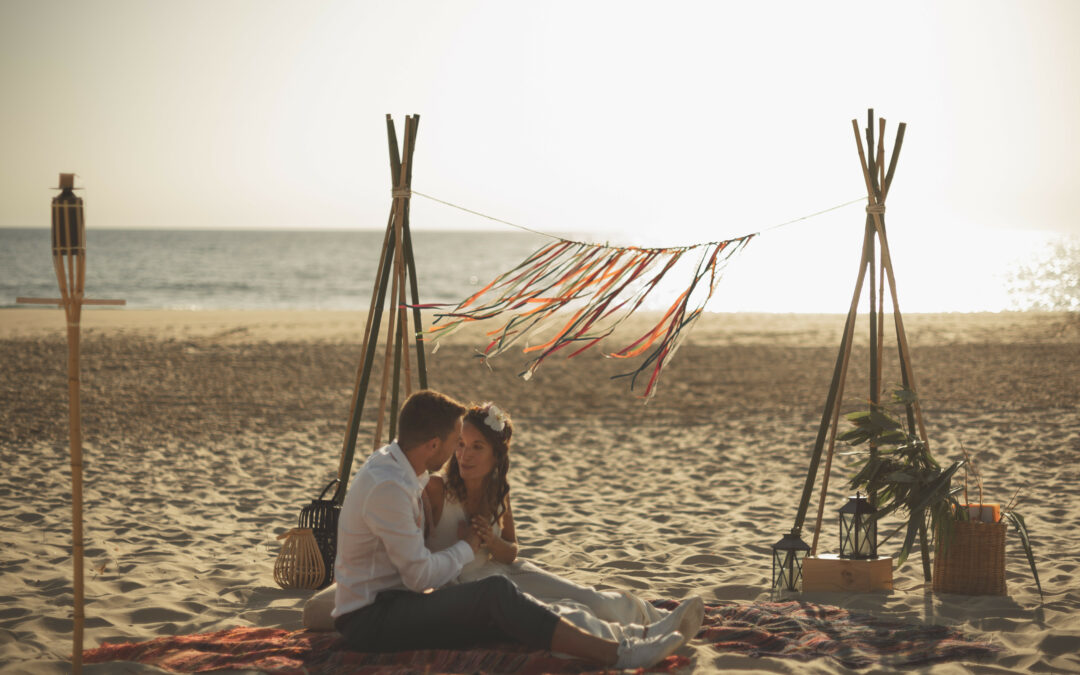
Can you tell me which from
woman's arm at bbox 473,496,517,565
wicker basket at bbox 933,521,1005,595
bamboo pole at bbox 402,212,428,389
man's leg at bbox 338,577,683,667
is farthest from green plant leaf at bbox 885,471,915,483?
bamboo pole at bbox 402,212,428,389

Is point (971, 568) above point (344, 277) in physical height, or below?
below

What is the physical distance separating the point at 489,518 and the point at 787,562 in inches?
55.0

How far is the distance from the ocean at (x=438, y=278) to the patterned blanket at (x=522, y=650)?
60.0 feet

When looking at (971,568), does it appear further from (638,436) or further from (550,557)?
(638,436)

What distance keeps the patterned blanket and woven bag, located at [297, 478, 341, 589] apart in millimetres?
704

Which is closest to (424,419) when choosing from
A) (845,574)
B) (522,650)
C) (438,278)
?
(522,650)

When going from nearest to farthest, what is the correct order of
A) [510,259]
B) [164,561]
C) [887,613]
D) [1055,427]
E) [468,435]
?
[468,435] < [887,613] < [164,561] < [1055,427] < [510,259]

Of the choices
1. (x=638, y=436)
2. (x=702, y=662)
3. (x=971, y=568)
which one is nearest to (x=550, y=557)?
(x=702, y=662)

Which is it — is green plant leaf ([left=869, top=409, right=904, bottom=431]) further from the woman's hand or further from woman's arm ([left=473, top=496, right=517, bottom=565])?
the woman's hand

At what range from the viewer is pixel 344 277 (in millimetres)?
39250

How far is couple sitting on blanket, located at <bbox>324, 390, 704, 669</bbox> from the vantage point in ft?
9.96

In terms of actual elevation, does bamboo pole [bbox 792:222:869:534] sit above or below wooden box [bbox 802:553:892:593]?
above

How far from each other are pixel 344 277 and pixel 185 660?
36.9 meters

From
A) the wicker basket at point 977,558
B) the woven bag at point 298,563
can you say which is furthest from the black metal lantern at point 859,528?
the woven bag at point 298,563
